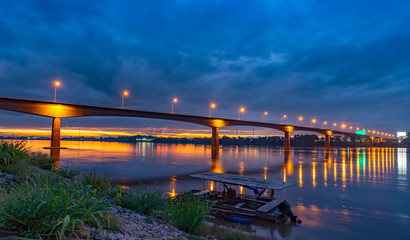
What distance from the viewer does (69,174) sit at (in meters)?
12.9

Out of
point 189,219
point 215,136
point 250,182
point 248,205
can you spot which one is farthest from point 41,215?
point 215,136

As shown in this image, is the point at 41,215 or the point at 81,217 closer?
the point at 41,215

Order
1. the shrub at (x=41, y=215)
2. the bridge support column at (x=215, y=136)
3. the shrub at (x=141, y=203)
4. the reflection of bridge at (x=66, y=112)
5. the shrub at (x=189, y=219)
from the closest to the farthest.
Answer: the shrub at (x=41, y=215) < the shrub at (x=189, y=219) < the shrub at (x=141, y=203) < the reflection of bridge at (x=66, y=112) < the bridge support column at (x=215, y=136)

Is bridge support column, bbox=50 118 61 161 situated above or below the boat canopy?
above

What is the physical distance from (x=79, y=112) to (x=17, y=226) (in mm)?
56501

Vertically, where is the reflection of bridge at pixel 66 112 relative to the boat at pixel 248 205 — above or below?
above

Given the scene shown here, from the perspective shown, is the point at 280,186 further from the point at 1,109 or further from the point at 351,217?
the point at 1,109

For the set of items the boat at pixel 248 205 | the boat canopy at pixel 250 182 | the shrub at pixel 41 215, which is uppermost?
the shrub at pixel 41 215

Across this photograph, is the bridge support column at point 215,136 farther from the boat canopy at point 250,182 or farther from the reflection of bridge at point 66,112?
the boat canopy at point 250,182

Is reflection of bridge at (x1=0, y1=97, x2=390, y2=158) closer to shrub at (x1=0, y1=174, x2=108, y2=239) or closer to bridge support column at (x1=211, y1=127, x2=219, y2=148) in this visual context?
bridge support column at (x1=211, y1=127, x2=219, y2=148)

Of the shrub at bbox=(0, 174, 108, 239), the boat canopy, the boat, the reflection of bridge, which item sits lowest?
the boat

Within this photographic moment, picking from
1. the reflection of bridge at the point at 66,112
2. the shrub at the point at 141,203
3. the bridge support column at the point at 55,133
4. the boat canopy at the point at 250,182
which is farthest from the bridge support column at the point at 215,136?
the shrub at the point at 141,203

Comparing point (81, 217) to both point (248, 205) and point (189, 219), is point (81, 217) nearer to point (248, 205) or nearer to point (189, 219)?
point (189, 219)

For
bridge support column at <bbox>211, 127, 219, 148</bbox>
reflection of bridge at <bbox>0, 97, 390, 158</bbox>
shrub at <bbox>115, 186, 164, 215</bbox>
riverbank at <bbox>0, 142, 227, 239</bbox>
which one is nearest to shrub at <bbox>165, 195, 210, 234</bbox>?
riverbank at <bbox>0, 142, 227, 239</bbox>
